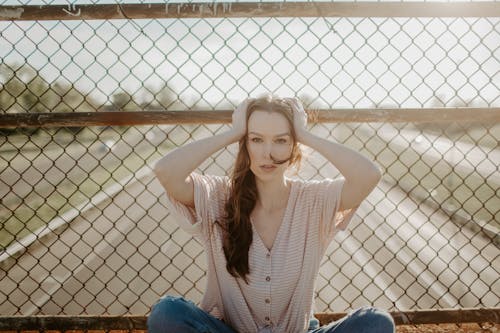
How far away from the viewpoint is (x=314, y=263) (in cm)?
226

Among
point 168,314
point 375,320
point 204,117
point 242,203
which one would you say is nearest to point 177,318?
point 168,314

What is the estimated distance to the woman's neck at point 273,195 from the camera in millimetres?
2377

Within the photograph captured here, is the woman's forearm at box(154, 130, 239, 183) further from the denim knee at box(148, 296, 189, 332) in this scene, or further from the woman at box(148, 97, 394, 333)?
the denim knee at box(148, 296, 189, 332)

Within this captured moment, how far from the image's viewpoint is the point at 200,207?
2277mm

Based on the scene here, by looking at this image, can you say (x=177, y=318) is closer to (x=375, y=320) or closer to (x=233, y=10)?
(x=375, y=320)

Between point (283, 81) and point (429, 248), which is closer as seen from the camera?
point (283, 81)

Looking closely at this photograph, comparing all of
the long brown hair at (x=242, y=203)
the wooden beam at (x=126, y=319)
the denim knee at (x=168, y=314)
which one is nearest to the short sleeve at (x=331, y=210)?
the long brown hair at (x=242, y=203)

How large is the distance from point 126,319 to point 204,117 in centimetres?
132

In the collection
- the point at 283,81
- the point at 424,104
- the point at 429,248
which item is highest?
the point at 283,81

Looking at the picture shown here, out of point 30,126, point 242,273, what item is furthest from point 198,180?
point 30,126

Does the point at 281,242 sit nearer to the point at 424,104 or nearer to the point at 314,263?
the point at 314,263

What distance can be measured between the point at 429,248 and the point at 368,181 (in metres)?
5.54

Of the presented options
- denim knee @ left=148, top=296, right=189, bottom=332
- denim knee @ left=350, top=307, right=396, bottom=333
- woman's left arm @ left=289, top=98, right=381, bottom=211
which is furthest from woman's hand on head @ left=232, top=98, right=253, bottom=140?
denim knee @ left=350, top=307, right=396, bottom=333

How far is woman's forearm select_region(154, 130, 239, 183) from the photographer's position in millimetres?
2176
